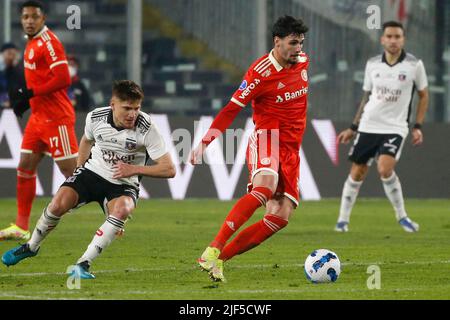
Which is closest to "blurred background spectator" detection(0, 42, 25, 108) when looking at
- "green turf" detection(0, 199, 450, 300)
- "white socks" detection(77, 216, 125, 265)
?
"green turf" detection(0, 199, 450, 300)

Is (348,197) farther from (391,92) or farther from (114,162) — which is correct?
(114,162)

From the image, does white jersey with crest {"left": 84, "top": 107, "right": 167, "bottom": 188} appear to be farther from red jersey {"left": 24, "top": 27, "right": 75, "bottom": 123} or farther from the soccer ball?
red jersey {"left": 24, "top": 27, "right": 75, "bottom": 123}

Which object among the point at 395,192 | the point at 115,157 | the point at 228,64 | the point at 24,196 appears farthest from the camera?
the point at 228,64

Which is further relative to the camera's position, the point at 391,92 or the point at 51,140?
the point at 391,92

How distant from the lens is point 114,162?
9.27 meters

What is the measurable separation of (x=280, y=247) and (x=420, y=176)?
22.8 feet

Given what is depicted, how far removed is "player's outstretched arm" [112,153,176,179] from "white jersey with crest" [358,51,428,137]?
502 centimetres

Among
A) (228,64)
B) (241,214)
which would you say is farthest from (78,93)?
(241,214)

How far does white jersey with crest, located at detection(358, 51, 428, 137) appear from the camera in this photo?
44.7ft

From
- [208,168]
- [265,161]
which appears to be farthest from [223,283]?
[208,168]

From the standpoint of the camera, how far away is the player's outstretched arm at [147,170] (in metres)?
8.78

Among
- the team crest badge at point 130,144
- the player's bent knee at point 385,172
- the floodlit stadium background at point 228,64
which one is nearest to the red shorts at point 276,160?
the team crest badge at point 130,144

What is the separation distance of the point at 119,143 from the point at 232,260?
1803 mm

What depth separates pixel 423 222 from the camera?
14.9 m
